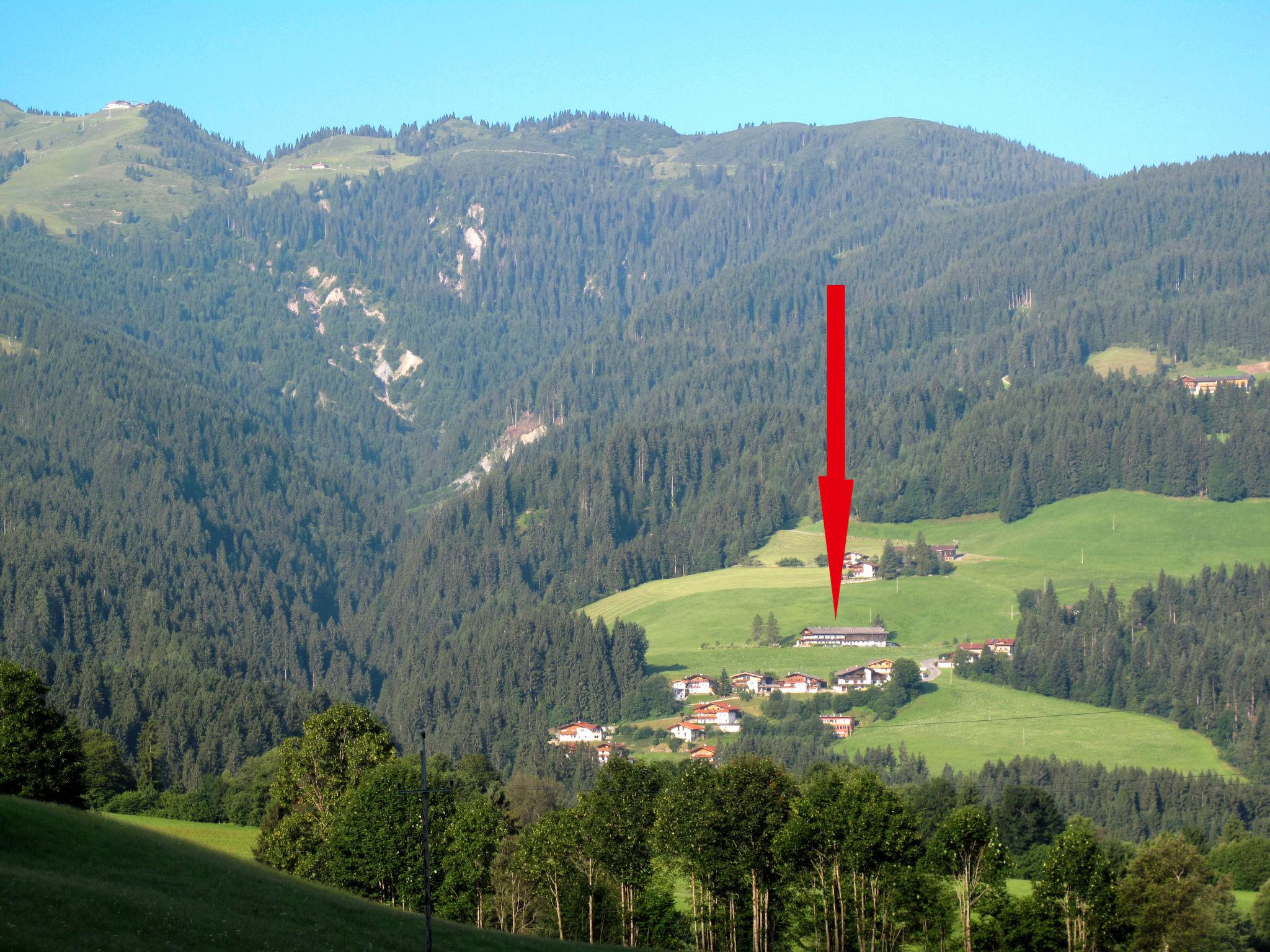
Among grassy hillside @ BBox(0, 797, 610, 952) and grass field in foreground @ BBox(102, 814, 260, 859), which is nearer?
grassy hillside @ BBox(0, 797, 610, 952)

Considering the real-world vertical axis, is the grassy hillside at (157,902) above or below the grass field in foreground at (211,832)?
above

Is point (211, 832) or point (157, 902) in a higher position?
point (157, 902)

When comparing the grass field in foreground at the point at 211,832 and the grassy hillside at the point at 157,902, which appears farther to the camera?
the grass field in foreground at the point at 211,832

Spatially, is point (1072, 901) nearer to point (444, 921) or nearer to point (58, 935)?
point (444, 921)

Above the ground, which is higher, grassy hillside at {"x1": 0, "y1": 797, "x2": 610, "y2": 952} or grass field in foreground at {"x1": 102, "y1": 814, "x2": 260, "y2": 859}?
grassy hillside at {"x1": 0, "y1": 797, "x2": 610, "y2": 952}

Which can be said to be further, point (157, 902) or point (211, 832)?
point (211, 832)
